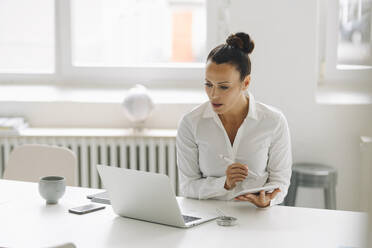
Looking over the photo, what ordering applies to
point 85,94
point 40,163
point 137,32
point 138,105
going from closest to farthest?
1. point 40,163
2. point 138,105
3. point 85,94
4. point 137,32

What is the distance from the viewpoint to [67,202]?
1918mm

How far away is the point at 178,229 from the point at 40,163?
1.05 m

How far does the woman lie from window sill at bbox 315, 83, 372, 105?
141cm

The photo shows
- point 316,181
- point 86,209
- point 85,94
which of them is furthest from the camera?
point 85,94

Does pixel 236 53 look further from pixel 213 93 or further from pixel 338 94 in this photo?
pixel 338 94

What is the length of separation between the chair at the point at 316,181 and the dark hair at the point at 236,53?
126 cm

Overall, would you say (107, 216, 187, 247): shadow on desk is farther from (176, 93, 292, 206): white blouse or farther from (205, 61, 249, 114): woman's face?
(205, 61, 249, 114): woman's face

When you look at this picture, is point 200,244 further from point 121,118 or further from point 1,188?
point 121,118

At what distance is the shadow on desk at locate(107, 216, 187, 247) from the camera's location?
4.94ft

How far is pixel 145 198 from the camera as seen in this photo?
1.64 meters

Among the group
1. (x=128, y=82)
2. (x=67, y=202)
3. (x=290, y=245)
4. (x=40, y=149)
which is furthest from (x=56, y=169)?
(x=128, y=82)

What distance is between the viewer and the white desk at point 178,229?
149 cm

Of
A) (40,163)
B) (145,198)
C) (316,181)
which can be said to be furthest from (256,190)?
(316,181)

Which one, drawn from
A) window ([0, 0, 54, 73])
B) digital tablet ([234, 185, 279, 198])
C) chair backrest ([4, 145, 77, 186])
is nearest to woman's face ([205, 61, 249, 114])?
digital tablet ([234, 185, 279, 198])
